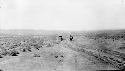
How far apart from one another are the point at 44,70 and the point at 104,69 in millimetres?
4874

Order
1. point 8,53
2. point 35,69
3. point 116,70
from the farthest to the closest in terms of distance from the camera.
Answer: point 8,53 < point 35,69 < point 116,70

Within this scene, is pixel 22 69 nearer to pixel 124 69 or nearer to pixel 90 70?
pixel 90 70

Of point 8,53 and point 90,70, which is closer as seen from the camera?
point 90,70

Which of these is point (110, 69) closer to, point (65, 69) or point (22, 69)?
point (65, 69)

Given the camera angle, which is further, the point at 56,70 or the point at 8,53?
the point at 8,53

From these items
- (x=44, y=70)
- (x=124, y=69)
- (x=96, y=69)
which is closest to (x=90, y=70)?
(x=96, y=69)

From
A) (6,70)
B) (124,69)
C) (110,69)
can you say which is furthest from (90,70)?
(6,70)

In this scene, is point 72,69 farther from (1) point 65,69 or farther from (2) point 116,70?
(2) point 116,70

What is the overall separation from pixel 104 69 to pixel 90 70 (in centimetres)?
120

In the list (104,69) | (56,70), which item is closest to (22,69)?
(56,70)

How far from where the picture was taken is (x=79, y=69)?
52.9 feet

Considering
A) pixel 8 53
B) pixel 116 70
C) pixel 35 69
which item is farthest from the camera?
pixel 8 53

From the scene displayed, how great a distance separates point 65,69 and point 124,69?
4689 millimetres

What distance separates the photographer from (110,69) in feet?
51.7
